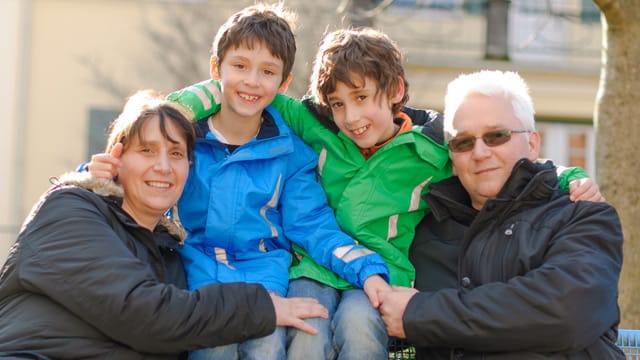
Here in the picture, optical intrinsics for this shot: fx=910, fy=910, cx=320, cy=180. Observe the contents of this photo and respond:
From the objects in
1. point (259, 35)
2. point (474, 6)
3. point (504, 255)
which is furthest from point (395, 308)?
point (474, 6)

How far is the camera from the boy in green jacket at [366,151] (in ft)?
12.9

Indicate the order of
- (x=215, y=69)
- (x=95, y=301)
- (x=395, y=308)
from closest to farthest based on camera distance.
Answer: (x=95, y=301), (x=395, y=308), (x=215, y=69)


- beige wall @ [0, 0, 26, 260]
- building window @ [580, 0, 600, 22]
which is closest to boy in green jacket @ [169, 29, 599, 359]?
beige wall @ [0, 0, 26, 260]

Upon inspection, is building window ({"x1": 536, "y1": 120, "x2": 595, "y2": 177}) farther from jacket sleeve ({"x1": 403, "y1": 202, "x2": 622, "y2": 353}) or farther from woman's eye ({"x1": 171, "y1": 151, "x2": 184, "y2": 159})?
woman's eye ({"x1": 171, "y1": 151, "x2": 184, "y2": 159})

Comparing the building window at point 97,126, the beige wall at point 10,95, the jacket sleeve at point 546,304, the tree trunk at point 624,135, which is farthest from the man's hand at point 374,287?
the beige wall at point 10,95

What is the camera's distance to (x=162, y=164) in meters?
3.65

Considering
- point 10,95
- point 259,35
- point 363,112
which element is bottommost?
point 363,112

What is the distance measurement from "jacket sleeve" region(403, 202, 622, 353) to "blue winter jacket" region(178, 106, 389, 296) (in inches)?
15.2

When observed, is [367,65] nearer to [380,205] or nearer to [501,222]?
[380,205]

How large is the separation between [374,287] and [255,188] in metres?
0.67

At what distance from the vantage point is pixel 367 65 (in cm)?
402

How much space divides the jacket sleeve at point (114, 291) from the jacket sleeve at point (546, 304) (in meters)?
0.68

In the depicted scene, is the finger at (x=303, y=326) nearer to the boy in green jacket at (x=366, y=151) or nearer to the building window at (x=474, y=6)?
the boy in green jacket at (x=366, y=151)

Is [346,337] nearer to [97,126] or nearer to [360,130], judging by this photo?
[360,130]
